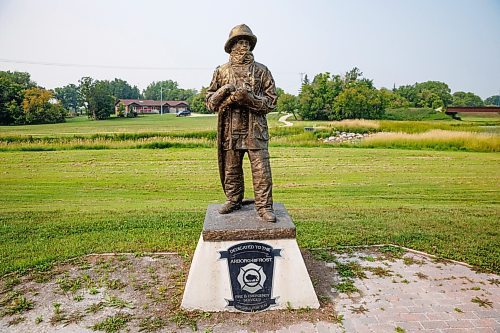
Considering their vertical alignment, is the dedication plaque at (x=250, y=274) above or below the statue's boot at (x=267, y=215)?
below

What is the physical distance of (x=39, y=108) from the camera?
1497 inches

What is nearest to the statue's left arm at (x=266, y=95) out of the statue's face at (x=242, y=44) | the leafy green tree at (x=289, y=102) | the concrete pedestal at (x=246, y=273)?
the statue's face at (x=242, y=44)

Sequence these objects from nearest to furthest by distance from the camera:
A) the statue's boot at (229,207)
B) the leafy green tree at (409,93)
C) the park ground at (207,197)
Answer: the statue's boot at (229,207)
the park ground at (207,197)
the leafy green tree at (409,93)

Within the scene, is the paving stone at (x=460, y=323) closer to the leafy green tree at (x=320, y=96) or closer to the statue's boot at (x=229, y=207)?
the statue's boot at (x=229, y=207)

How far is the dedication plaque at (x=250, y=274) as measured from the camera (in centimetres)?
468

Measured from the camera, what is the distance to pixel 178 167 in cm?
1536

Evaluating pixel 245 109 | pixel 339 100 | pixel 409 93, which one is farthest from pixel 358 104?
pixel 245 109

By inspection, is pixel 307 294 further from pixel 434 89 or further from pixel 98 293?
pixel 434 89

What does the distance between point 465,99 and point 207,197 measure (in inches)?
2639

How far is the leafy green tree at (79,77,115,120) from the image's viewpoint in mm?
55953

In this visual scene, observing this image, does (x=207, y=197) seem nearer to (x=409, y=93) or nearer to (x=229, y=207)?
(x=229, y=207)

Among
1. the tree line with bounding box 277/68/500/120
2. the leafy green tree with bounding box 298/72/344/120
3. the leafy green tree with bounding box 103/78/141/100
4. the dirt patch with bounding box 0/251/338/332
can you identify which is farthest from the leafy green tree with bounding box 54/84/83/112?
the dirt patch with bounding box 0/251/338/332

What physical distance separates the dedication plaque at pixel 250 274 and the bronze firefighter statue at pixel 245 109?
443 mm

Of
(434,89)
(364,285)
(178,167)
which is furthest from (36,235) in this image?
(434,89)
